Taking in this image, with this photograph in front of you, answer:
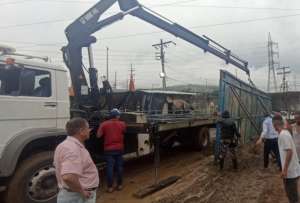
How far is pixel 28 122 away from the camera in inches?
256

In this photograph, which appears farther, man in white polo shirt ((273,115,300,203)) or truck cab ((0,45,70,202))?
truck cab ((0,45,70,202))

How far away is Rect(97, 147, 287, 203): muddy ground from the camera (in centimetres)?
737

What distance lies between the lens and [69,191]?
3705 mm

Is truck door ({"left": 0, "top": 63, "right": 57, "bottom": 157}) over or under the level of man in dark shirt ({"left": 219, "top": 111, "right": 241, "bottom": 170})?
over

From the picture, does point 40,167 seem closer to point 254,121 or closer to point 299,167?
point 299,167

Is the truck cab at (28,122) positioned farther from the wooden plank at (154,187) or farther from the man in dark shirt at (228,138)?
the man in dark shirt at (228,138)

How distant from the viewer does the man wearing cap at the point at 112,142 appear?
8047mm

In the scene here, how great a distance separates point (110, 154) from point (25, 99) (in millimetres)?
2385

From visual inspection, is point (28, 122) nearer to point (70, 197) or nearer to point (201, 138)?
point (70, 197)

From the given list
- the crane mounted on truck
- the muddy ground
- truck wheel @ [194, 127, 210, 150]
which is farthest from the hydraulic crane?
truck wheel @ [194, 127, 210, 150]

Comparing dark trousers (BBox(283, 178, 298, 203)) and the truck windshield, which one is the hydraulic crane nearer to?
the truck windshield

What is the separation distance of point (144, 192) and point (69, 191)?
13.7 ft

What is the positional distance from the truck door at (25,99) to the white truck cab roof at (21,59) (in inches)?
2.8

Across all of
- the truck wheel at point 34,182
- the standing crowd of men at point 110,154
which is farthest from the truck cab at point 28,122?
the standing crowd of men at point 110,154
